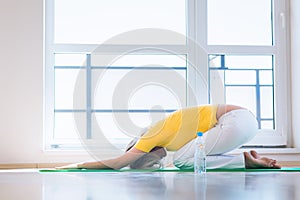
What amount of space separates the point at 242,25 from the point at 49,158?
1.78m

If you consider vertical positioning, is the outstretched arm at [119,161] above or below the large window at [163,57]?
below

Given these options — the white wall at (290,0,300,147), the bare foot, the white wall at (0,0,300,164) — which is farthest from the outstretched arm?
the white wall at (290,0,300,147)

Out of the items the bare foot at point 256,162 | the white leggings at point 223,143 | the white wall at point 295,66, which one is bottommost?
the bare foot at point 256,162

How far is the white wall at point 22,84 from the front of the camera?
339cm

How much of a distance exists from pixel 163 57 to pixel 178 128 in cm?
106

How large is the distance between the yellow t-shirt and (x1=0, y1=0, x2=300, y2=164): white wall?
851 mm

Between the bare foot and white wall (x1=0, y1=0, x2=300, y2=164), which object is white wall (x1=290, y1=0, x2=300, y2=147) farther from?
white wall (x1=0, y1=0, x2=300, y2=164)

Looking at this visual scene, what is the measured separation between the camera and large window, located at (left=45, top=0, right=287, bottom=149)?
358 centimetres

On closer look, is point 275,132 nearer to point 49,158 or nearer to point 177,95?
point 177,95

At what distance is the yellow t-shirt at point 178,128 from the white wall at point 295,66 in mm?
1008

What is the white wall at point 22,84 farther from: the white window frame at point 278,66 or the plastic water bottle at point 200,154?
the white window frame at point 278,66

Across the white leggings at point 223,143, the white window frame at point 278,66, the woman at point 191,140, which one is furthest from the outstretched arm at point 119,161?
the white window frame at point 278,66

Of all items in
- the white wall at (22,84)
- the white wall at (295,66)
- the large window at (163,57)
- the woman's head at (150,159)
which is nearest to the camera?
the woman's head at (150,159)

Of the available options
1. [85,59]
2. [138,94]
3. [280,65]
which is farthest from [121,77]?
[280,65]
